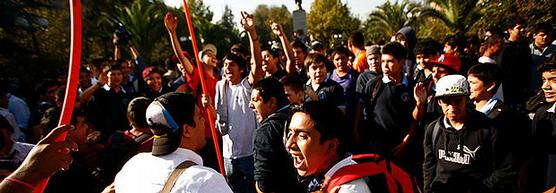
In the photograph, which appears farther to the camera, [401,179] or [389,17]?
[389,17]

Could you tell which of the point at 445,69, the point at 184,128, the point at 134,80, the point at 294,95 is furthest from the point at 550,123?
the point at 134,80

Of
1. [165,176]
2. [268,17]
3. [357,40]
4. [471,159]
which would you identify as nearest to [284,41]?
[357,40]

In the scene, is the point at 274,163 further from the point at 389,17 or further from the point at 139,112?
the point at 389,17

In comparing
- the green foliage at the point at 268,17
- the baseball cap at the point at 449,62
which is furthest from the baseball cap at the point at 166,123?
the green foliage at the point at 268,17

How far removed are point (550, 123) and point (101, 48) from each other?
74.7 feet

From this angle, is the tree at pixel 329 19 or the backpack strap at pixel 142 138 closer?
the backpack strap at pixel 142 138

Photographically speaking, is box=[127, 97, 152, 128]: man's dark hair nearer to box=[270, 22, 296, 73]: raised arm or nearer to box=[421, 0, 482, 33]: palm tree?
box=[270, 22, 296, 73]: raised arm

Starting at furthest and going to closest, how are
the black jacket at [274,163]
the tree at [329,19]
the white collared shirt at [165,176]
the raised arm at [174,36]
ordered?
1. the tree at [329,19]
2. the raised arm at [174,36]
3. the black jacket at [274,163]
4. the white collared shirt at [165,176]

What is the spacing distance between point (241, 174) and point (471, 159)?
7.60ft

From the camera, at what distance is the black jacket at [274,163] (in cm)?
328

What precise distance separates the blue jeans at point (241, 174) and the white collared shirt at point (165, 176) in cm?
219

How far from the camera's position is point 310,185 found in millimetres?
2391

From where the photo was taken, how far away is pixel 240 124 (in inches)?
186

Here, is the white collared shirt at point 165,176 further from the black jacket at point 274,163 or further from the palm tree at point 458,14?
the palm tree at point 458,14
